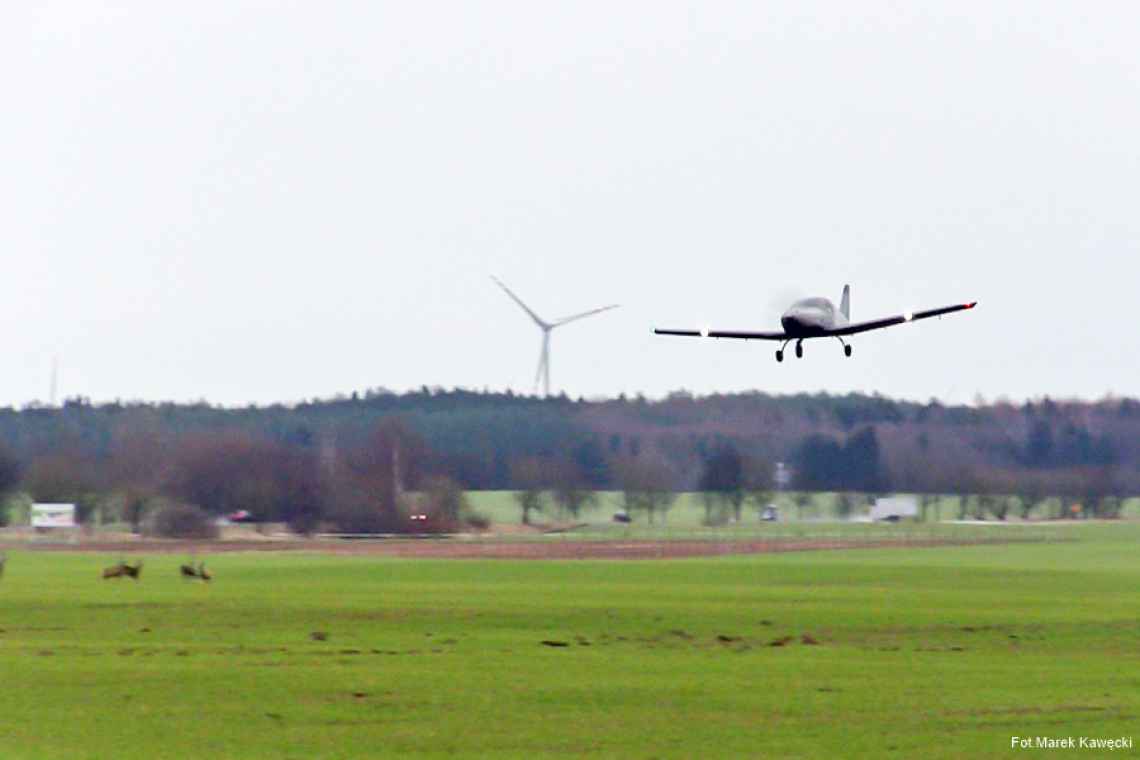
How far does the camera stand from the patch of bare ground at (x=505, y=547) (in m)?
115

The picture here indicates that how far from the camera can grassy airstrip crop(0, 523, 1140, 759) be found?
40094 mm

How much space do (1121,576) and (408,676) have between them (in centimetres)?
5458

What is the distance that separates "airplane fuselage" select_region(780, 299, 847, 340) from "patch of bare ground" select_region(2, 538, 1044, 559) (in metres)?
72.5

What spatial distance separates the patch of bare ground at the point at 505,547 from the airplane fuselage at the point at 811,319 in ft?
238

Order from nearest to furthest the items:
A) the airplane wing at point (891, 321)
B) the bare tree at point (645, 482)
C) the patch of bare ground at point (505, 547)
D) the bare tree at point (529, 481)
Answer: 1. the airplane wing at point (891, 321)
2. the patch of bare ground at point (505, 547)
3. the bare tree at point (529, 481)
4. the bare tree at point (645, 482)

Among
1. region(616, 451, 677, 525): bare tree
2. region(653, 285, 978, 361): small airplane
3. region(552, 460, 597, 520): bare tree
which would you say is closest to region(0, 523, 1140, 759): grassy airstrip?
region(653, 285, 978, 361): small airplane

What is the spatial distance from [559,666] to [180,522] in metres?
82.2

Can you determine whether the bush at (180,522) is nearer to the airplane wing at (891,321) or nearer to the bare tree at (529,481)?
the bare tree at (529,481)

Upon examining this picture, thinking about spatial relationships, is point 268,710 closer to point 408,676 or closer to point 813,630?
point 408,676

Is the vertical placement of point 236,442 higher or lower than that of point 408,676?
higher

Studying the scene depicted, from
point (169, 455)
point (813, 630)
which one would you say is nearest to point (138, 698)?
point (813, 630)

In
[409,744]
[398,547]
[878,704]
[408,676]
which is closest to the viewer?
[409,744]

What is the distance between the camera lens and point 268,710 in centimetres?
4331

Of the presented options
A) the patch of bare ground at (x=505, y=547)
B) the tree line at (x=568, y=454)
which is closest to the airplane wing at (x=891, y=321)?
the patch of bare ground at (x=505, y=547)
